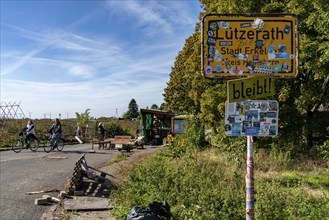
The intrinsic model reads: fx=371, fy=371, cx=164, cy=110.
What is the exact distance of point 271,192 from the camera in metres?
6.03

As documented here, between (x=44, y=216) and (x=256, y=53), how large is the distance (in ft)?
16.1

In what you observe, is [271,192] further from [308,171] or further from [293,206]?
[308,171]

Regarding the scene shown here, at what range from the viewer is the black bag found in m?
4.70

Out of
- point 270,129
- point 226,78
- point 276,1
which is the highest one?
point 276,1

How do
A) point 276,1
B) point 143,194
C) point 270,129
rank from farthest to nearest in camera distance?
1. point 276,1
2. point 143,194
3. point 270,129

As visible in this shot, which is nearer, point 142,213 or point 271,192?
point 142,213

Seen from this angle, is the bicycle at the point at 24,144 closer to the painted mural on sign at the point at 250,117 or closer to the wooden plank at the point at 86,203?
the wooden plank at the point at 86,203

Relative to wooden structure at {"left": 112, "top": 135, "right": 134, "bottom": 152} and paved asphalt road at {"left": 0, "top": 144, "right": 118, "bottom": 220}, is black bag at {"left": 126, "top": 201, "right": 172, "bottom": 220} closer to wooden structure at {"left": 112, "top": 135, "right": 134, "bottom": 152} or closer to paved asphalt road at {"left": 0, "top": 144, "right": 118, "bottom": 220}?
paved asphalt road at {"left": 0, "top": 144, "right": 118, "bottom": 220}

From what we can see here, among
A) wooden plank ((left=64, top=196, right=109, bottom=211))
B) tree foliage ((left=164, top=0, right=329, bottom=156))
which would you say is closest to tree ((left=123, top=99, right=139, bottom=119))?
tree foliage ((left=164, top=0, right=329, bottom=156))

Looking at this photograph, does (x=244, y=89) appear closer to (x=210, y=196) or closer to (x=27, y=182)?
(x=210, y=196)

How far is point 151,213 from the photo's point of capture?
15.8 ft

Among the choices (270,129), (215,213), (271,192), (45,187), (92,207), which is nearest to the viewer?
(270,129)

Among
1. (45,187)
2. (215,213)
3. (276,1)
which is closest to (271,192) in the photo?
(215,213)

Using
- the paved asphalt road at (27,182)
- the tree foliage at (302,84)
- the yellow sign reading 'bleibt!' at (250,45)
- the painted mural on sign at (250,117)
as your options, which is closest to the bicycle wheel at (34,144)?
the paved asphalt road at (27,182)
